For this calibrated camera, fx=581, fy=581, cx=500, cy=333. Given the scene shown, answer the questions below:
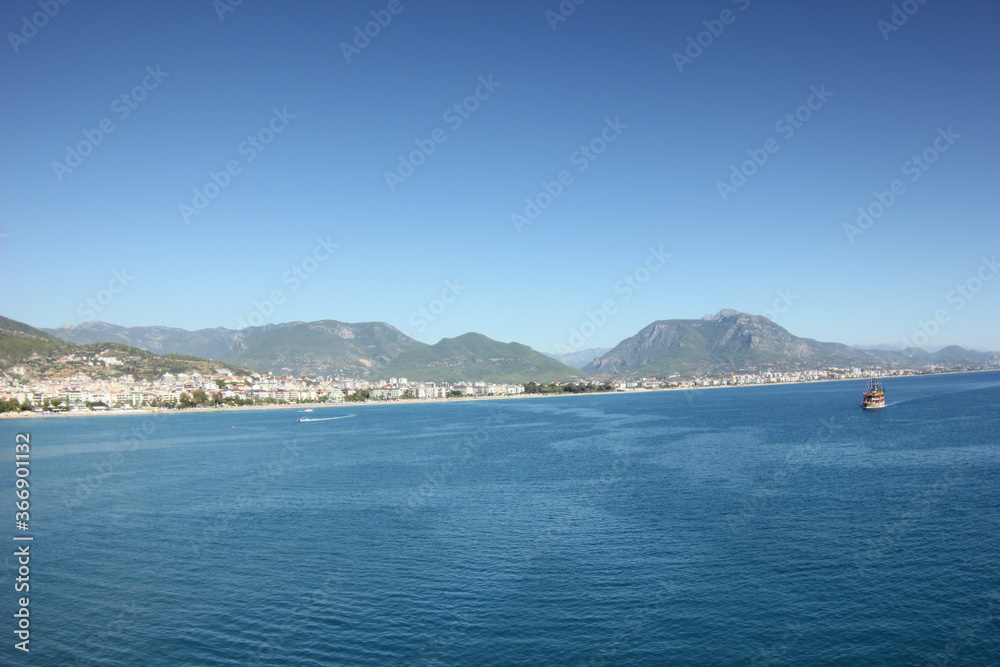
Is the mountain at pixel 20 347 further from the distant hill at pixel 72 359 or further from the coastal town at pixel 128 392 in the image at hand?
the coastal town at pixel 128 392

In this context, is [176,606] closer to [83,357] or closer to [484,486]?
[484,486]

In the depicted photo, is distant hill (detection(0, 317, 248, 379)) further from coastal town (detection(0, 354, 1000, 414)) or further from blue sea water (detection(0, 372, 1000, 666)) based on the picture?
blue sea water (detection(0, 372, 1000, 666))

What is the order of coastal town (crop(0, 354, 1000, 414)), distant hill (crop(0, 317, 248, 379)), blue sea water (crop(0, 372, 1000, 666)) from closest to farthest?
blue sea water (crop(0, 372, 1000, 666)), coastal town (crop(0, 354, 1000, 414)), distant hill (crop(0, 317, 248, 379))

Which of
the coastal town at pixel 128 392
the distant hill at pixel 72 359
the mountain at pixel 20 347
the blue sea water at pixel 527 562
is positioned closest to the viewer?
the blue sea water at pixel 527 562

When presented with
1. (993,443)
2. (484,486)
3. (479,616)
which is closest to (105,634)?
(479,616)

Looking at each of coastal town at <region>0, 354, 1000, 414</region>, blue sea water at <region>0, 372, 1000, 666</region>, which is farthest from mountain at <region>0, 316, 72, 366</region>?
blue sea water at <region>0, 372, 1000, 666</region>

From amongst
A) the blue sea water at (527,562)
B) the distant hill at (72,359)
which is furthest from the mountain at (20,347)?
the blue sea water at (527,562)

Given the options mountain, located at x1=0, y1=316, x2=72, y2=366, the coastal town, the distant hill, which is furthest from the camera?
the distant hill

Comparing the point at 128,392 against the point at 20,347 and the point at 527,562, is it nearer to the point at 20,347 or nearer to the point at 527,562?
the point at 20,347

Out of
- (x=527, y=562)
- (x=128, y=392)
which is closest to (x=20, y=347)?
(x=128, y=392)
